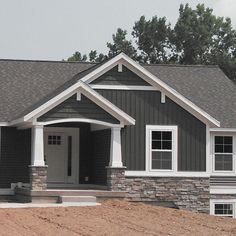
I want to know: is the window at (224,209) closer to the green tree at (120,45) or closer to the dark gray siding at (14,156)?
the dark gray siding at (14,156)

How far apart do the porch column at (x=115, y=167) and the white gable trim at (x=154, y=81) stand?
88.3 inches

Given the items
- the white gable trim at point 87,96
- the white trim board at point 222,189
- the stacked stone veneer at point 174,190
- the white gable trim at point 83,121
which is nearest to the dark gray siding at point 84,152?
the stacked stone veneer at point 174,190

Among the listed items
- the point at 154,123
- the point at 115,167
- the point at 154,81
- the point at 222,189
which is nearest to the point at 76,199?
the point at 115,167

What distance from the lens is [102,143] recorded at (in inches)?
998

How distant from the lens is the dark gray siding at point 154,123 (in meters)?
24.9

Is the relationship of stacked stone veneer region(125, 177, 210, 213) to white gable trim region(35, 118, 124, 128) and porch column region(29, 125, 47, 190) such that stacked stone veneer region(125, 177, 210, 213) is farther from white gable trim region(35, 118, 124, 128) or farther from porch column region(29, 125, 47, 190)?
porch column region(29, 125, 47, 190)

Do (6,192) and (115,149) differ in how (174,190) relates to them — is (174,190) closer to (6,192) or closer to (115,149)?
(115,149)

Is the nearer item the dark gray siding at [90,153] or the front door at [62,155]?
the dark gray siding at [90,153]

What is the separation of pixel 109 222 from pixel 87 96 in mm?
6619

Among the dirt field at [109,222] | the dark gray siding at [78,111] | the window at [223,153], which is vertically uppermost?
the dark gray siding at [78,111]

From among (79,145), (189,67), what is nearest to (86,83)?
(79,145)

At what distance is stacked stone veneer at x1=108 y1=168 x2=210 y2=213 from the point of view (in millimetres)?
24594

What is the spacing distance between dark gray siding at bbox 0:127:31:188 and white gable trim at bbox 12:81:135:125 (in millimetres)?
2753

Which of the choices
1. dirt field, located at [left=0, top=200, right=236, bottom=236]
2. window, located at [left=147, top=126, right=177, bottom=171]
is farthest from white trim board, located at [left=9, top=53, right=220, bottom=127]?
dirt field, located at [left=0, top=200, right=236, bottom=236]
